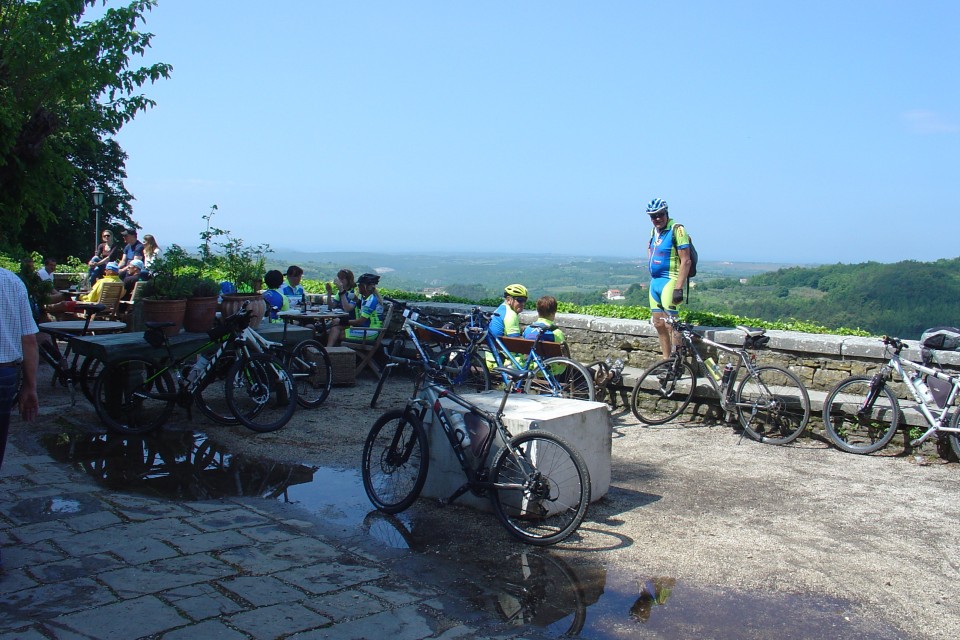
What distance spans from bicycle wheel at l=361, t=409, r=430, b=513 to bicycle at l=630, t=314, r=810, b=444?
3376mm

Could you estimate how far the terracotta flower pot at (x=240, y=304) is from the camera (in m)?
Answer: 7.88

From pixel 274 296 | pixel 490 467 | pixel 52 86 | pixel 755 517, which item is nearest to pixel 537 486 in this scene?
pixel 490 467

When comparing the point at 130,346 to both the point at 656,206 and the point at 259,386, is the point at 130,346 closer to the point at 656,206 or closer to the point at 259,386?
the point at 259,386

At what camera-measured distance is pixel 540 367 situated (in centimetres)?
767

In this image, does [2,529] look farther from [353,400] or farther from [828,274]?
[828,274]

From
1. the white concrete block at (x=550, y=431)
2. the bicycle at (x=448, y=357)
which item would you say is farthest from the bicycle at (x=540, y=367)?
the white concrete block at (x=550, y=431)

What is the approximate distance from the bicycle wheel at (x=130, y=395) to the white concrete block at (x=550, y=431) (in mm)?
2982

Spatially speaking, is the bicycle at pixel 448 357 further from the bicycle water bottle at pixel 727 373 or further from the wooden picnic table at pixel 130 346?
the bicycle water bottle at pixel 727 373

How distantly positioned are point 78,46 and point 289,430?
7797mm

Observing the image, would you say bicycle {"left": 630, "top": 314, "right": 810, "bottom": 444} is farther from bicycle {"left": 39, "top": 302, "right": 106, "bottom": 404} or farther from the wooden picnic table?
bicycle {"left": 39, "top": 302, "right": 106, "bottom": 404}

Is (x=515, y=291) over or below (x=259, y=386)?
over

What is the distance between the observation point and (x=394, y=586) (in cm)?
388

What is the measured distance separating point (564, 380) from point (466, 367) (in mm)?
1059

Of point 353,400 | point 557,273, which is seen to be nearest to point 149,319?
point 353,400
